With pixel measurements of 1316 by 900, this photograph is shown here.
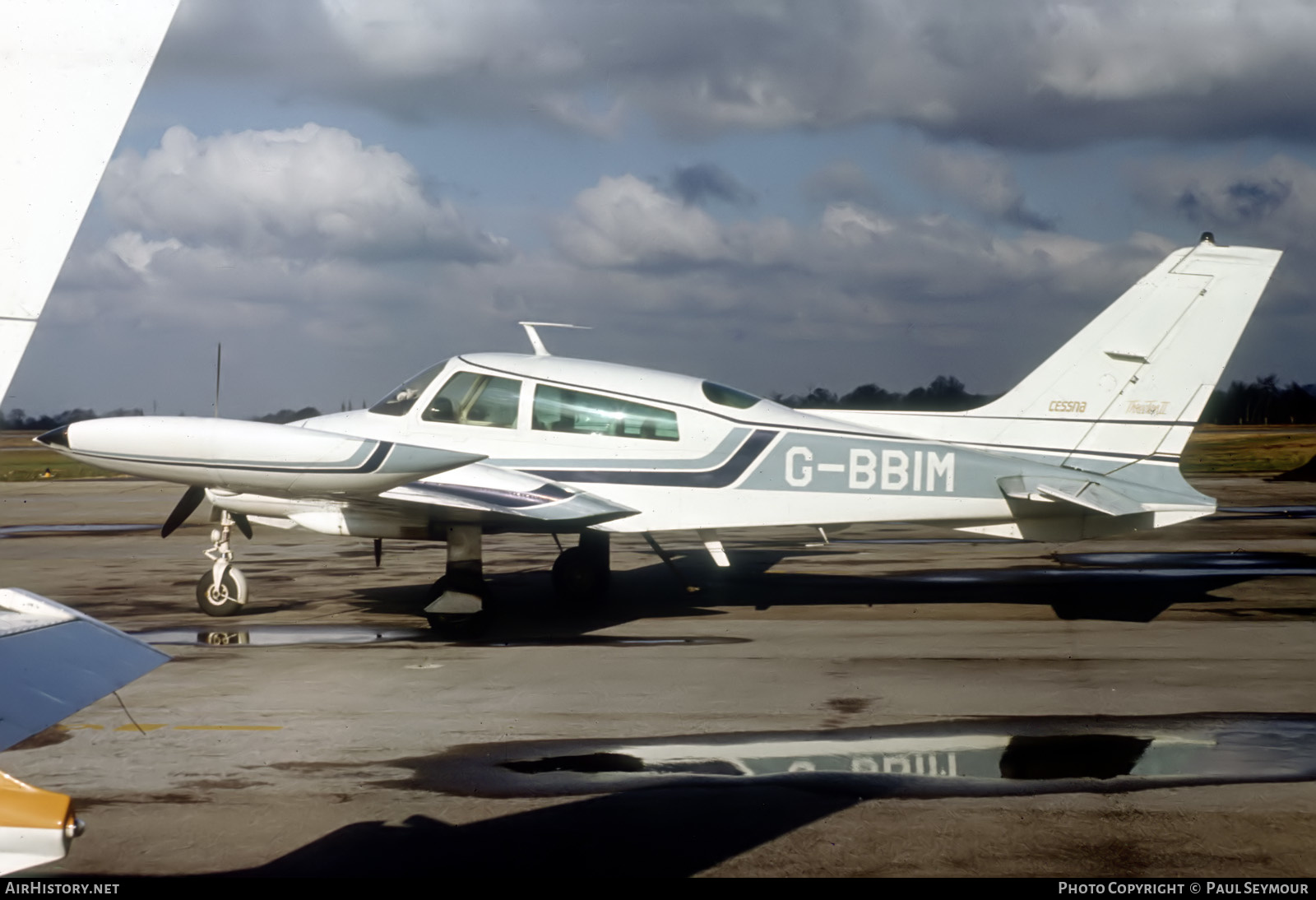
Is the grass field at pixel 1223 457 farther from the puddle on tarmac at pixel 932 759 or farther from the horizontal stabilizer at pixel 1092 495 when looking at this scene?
the puddle on tarmac at pixel 932 759

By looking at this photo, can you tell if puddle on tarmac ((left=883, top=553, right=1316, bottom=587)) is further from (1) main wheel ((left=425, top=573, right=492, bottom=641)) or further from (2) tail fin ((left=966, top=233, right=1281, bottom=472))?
(1) main wheel ((left=425, top=573, right=492, bottom=641))

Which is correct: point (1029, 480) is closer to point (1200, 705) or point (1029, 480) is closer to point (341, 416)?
point (1200, 705)

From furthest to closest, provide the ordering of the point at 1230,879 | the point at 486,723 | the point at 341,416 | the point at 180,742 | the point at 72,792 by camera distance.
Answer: the point at 341,416 → the point at 486,723 → the point at 180,742 → the point at 72,792 → the point at 1230,879

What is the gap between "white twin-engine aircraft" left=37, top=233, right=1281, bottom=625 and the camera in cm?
1088

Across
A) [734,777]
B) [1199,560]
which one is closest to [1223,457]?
[1199,560]

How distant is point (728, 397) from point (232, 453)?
4906mm

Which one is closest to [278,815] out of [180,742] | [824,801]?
[180,742]

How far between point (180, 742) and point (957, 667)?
18.2 ft

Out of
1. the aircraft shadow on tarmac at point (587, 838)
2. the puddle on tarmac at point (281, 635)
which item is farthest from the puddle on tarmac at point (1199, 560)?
the aircraft shadow on tarmac at point (587, 838)

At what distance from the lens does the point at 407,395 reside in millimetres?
11812

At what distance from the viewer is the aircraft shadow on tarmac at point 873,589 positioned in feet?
38.8

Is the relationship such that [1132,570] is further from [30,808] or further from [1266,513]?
[30,808]

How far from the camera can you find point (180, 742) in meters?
6.74

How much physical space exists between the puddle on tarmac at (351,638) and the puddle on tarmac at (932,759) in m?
3.32
